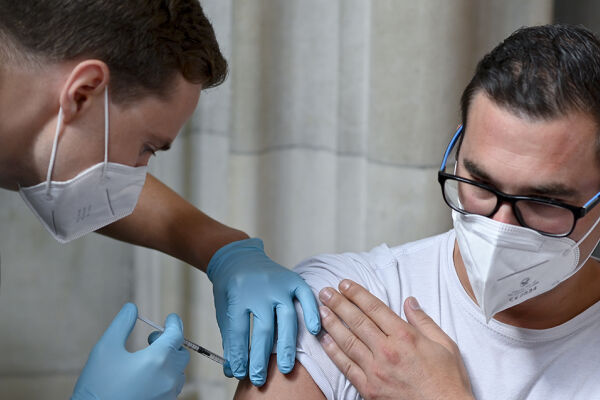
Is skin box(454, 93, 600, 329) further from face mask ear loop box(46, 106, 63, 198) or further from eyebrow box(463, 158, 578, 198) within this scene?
face mask ear loop box(46, 106, 63, 198)

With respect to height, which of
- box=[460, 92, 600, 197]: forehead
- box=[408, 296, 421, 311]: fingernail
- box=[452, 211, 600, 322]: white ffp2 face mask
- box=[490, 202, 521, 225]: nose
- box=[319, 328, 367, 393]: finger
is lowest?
box=[319, 328, 367, 393]: finger

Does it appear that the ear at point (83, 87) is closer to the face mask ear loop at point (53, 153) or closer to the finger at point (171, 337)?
the face mask ear loop at point (53, 153)

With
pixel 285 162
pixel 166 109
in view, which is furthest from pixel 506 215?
pixel 285 162

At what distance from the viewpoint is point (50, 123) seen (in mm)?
1201

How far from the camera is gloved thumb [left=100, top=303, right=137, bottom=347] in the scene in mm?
1435

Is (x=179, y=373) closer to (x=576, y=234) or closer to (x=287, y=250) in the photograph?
(x=576, y=234)

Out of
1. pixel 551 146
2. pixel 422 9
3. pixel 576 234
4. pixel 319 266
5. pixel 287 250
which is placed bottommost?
pixel 287 250

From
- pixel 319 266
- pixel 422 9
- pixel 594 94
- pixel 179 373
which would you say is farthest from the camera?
pixel 422 9

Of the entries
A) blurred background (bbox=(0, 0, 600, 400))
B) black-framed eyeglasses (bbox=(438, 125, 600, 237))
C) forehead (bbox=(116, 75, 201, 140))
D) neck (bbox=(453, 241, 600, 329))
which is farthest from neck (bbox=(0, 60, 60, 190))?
blurred background (bbox=(0, 0, 600, 400))

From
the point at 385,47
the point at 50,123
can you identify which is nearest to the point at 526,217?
the point at 50,123

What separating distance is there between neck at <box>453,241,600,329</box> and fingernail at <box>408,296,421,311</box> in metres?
0.11

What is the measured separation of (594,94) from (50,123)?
974 mm

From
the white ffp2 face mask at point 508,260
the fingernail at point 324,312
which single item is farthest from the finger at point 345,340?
the white ffp2 face mask at point 508,260

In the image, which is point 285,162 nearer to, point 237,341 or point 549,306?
point 237,341
